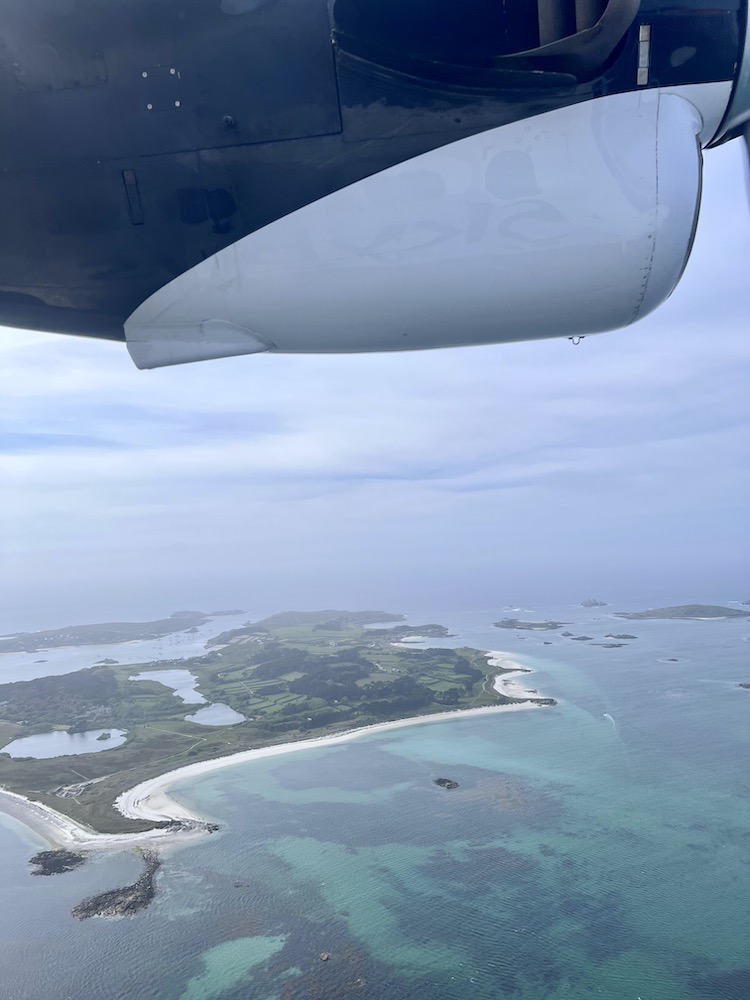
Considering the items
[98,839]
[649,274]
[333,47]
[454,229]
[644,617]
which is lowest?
[644,617]

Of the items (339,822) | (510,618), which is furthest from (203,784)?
(510,618)

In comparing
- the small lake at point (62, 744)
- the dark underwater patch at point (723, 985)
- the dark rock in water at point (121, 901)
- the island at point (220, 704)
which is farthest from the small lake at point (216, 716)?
the dark underwater patch at point (723, 985)

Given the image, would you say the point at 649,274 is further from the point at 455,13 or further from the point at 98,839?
the point at 98,839

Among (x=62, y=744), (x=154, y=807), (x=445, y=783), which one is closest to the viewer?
Result: (x=154, y=807)

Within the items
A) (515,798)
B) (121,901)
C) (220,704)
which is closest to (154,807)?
(121,901)

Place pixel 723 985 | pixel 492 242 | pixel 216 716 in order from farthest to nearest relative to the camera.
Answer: pixel 216 716, pixel 723 985, pixel 492 242

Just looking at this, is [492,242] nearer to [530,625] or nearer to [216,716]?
[216,716]
